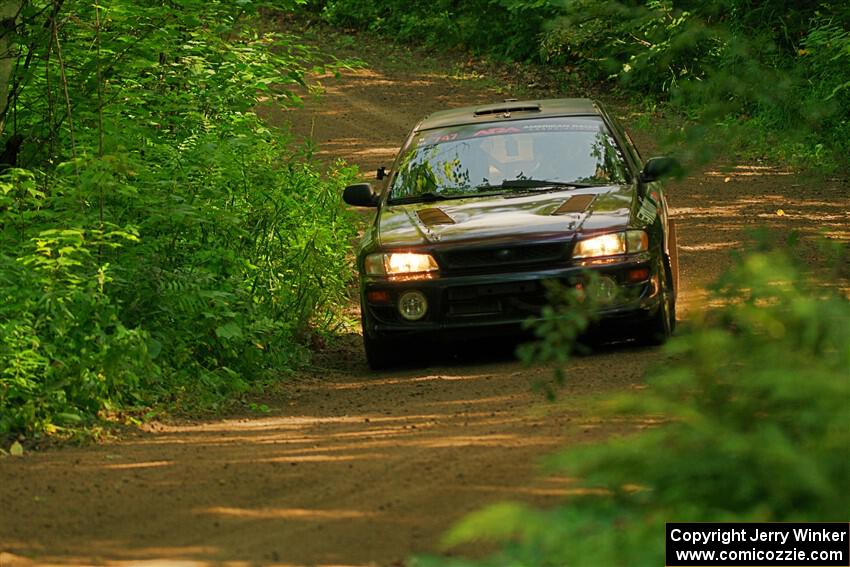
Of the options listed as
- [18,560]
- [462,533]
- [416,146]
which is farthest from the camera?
[416,146]

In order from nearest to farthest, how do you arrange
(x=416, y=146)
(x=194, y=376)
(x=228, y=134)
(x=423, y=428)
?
(x=423, y=428), (x=194, y=376), (x=416, y=146), (x=228, y=134)

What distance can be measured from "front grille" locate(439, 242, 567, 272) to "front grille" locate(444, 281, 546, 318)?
13 cm

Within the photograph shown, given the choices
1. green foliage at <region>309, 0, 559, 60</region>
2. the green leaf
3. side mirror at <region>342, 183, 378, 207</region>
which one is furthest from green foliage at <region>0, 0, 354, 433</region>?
green foliage at <region>309, 0, 559, 60</region>

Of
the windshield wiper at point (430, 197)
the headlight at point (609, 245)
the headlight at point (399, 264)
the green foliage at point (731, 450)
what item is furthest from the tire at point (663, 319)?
the green foliage at point (731, 450)

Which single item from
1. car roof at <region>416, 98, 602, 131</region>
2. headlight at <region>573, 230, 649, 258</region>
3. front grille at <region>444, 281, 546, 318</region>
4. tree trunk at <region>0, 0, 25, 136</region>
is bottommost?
front grille at <region>444, 281, 546, 318</region>

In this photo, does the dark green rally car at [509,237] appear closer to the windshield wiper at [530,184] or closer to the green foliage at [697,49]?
the windshield wiper at [530,184]

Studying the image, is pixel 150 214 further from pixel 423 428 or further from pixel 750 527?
pixel 750 527

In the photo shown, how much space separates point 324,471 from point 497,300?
3.06 metres

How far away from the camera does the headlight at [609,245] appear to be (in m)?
8.94

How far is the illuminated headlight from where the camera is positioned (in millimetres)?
9195

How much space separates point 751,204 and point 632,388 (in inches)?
387

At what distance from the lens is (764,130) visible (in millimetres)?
19062

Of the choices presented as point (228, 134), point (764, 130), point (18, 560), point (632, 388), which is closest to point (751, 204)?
point (764, 130)

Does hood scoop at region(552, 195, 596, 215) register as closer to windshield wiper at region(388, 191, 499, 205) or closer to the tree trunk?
windshield wiper at region(388, 191, 499, 205)
